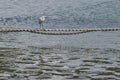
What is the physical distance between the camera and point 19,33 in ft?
95.2

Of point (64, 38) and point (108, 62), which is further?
point (64, 38)

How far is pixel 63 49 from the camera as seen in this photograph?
21.4 m

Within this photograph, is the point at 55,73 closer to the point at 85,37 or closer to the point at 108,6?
the point at 85,37

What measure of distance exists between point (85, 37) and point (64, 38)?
141 centimetres

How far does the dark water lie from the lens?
49.9ft

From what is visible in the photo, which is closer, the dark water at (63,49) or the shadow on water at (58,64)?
the shadow on water at (58,64)

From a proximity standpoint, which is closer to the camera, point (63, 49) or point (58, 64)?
point (58, 64)

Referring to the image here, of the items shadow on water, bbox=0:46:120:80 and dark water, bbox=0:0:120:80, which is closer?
shadow on water, bbox=0:46:120:80

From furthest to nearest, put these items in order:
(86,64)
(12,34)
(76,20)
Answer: (76,20) → (12,34) → (86,64)

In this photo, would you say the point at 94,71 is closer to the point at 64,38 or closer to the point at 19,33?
the point at 64,38

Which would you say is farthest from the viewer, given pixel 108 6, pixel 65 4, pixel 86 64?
pixel 65 4

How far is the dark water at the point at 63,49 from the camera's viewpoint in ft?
49.9

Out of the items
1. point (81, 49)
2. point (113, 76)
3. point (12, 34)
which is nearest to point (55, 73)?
point (113, 76)

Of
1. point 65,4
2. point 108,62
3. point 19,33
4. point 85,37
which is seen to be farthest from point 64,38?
point 65,4
